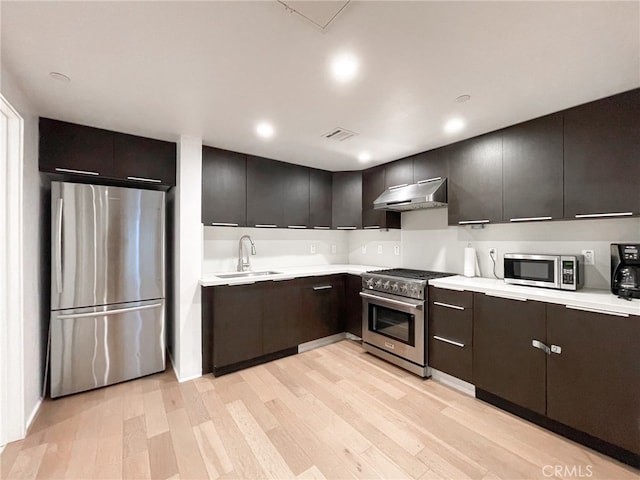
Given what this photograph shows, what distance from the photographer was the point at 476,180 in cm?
264

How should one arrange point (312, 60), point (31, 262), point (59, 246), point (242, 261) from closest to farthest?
point (312, 60)
point (31, 262)
point (59, 246)
point (242, 261)

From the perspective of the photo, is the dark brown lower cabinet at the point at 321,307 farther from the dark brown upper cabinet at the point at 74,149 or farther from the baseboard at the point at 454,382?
the dark brown upper cabinet at the point at 74,149

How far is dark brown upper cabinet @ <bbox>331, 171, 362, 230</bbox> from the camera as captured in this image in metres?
3.83

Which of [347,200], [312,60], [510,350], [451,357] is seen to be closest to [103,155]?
[312,60]

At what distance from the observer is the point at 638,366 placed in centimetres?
162

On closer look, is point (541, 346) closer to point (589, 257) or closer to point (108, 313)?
point (589, 257)

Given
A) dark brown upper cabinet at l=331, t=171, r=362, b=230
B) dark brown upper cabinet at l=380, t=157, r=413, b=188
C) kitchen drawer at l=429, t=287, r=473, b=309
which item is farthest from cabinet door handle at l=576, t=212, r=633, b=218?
dark brown upper cabinet at l=331, t=171, r=362, b=230

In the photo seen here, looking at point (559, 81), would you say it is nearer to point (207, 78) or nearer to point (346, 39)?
point (346, 39)

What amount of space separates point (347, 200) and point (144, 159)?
243 cm

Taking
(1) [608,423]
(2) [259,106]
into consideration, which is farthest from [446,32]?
(1) [608,423]

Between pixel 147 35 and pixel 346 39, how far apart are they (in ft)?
3.15

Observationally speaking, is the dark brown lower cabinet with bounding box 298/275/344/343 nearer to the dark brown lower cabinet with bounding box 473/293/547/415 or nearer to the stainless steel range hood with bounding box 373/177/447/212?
the stainless steel range hood with bounding box 373/177/447/212

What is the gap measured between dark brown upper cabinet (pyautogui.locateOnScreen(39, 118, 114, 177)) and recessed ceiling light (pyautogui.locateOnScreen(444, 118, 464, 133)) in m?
2.99

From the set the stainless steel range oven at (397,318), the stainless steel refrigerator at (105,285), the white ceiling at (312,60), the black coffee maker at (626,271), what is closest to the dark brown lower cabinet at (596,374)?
the black coffee maker at (626,271)
